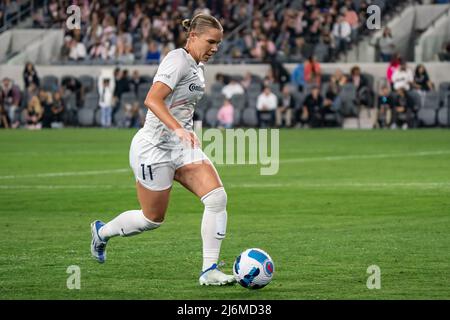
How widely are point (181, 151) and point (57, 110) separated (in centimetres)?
3043

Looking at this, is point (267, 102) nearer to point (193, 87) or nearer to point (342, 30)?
point (342, 30)

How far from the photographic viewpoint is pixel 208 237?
10.5m

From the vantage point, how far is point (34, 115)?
40.5 metres

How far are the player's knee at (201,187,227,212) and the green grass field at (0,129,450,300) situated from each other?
675mm

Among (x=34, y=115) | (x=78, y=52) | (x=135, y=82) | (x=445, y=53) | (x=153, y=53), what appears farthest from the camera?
(x=78, y=52)

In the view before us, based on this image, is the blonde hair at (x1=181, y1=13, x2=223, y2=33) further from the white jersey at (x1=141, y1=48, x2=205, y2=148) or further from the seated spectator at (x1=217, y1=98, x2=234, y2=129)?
the seated spectator at (x1=217, y1=98, x2=234, y2=129)

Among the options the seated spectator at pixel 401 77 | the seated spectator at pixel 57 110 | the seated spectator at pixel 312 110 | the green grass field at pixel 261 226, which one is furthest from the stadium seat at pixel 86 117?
the green grass field at pixel 261 226

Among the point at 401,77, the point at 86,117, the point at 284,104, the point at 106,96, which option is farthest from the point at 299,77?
the point at 86,117

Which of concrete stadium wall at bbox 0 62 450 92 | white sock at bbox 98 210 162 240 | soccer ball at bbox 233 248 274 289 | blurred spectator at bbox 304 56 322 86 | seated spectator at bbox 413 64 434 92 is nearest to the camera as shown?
soccer ball at bbox 233 248 274 289

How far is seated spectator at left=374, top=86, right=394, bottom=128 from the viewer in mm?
37656

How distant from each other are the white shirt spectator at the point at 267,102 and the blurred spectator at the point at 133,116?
4112 mm

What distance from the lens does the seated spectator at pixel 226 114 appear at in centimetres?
3828

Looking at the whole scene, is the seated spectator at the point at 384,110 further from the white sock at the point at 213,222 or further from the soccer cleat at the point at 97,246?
the white sock at the point at 213,222

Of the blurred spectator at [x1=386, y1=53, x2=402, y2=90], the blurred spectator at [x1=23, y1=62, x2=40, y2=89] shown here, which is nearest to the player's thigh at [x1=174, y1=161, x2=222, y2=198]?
the blurred spectator at [x1=386, y1=53, x2=402, y2=90]
